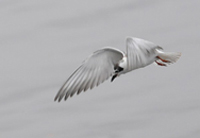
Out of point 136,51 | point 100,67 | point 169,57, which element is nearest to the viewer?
point 136,51

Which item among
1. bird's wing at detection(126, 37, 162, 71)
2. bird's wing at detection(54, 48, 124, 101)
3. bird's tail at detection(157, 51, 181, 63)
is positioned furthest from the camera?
bird's tail at detection(157, 51, 181, 63)

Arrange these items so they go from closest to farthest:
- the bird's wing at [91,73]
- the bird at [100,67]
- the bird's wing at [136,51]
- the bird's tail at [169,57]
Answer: the bird's wing at [136,51]
the bird at [100,67]
the bird's wing at [91,73]
the bird's tail at [169,57]

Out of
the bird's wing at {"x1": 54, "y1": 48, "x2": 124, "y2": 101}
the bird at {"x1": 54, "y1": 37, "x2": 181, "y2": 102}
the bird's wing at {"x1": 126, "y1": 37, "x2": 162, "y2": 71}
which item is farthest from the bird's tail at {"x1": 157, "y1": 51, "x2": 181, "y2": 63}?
the bird's wing at {"x1": 126, "y1": 37, "x2": 162, "y2": 71}

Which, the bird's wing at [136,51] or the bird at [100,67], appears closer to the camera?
the bird's wing at [136,51]

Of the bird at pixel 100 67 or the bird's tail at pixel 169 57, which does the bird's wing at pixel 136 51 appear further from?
the bird's tail at pixel 169 57

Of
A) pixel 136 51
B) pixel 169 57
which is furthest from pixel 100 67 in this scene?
pixel 136 51

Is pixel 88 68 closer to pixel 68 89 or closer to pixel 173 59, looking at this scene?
pixel 68 89

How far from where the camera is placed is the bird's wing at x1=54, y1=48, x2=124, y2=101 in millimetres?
7758

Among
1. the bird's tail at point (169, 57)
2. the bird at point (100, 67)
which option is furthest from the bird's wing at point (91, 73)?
the bird's tail at point (169, 57)

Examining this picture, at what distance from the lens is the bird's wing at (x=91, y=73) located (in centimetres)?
776

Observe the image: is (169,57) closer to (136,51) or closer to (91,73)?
(91,73)

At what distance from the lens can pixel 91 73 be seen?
7.83m

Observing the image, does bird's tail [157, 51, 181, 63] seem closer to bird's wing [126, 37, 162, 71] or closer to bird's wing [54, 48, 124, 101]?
bird's wing [54, 48, 124, 101]

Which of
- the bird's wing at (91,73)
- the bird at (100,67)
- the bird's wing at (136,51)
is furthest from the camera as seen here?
the bird's wing at (91,73)
